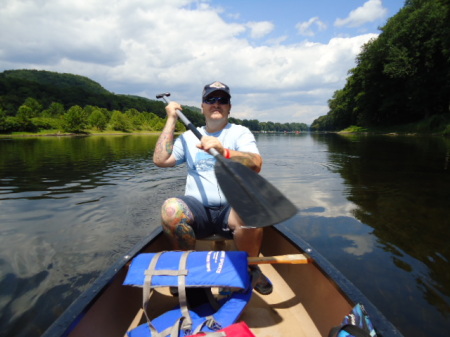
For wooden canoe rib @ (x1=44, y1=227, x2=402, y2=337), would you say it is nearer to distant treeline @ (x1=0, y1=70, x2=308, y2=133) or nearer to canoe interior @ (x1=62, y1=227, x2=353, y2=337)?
canoe interior @ (x1=62, y1=227, x2=353, y2=337)

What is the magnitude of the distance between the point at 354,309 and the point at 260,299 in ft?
4.14

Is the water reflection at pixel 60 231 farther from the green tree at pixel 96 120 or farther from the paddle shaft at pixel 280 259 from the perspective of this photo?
the green tree at pixel 96 120

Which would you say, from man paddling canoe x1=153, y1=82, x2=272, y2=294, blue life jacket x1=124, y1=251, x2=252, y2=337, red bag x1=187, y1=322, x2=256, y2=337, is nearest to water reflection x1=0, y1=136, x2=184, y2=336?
blue life jacket x1=124, y1=251, x2=252, y2=337

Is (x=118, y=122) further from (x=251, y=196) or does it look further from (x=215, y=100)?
(x=251, y=196)

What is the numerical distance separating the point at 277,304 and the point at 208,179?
1.54 meters

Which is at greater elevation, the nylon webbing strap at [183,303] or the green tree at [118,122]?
the green tree at [118,122]

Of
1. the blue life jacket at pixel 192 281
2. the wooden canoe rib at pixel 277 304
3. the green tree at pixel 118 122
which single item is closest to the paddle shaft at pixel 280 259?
the wooden canoe rib at pixel 277 304

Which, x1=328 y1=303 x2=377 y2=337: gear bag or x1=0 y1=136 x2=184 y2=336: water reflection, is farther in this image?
x1=0 y1=136 x2=184 y2=336: water reflection

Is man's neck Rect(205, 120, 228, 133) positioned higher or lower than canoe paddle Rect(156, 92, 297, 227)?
higher

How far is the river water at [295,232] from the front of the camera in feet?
12.8

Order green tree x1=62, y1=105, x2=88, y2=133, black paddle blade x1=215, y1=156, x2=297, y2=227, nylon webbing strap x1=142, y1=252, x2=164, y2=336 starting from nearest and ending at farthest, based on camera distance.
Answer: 1. nylon webbing strap x1=142, y1=252, x2=164, y2=336
2. black paddle blade x1=215, y1=156, x2=297, y2=227
3. green tree x1=62, y1=105, x2=88, y2=133

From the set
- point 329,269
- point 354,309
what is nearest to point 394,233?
point 329,269

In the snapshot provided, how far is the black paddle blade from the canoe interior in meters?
0.78

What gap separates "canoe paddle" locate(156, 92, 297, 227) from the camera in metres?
2.42
